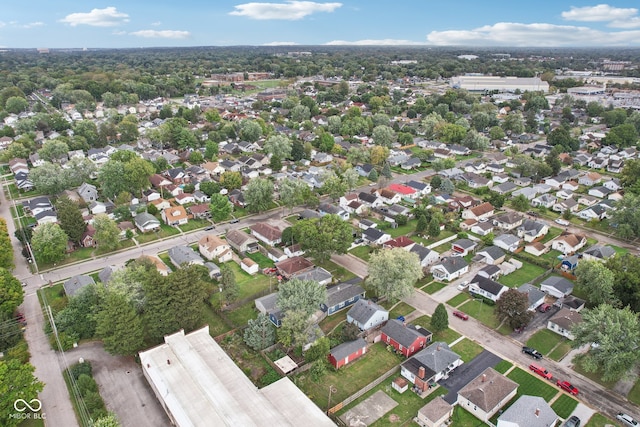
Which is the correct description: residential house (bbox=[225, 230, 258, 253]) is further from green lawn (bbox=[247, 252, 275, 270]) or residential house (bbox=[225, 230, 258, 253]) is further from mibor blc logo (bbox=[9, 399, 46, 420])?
mibor blc logo (bbox=[9, 399, 46, 420])

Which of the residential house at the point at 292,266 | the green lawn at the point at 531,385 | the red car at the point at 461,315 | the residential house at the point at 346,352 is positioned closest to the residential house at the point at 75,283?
the residential house at the point at 292,266

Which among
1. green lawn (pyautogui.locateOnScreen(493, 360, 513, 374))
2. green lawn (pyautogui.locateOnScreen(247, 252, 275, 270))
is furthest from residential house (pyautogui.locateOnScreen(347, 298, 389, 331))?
green lawn (pyautogui.locateOnScreen(247, 252, 275, 270))

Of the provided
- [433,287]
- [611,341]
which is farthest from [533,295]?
[611,341]

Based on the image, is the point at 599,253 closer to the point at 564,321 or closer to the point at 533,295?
the point at 533,295

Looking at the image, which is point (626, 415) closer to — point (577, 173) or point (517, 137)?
point (577, 173)

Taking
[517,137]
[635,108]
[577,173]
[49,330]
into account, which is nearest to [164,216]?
[49,330]

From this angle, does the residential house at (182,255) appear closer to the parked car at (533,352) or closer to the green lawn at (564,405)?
the parked car at (533,352)
